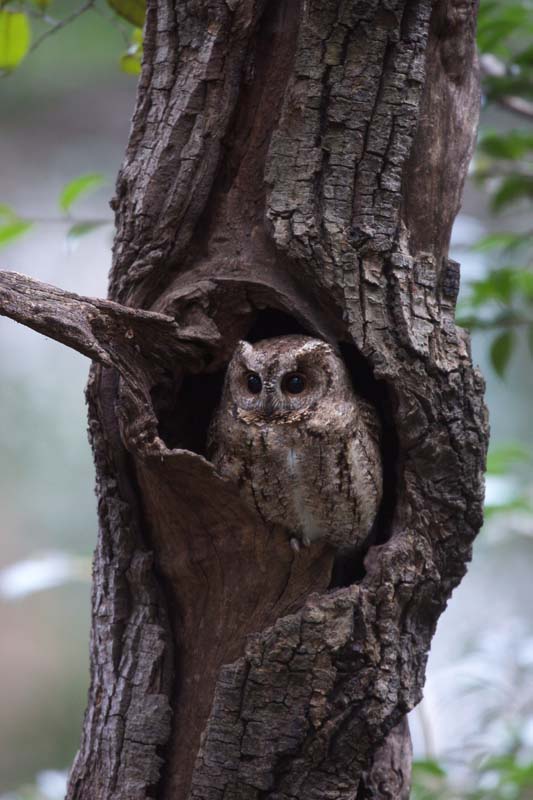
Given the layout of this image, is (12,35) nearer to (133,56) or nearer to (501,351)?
(133,56)

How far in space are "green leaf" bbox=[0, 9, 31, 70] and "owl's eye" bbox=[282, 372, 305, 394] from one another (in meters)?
1.07

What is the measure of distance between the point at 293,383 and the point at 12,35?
1.11 metres

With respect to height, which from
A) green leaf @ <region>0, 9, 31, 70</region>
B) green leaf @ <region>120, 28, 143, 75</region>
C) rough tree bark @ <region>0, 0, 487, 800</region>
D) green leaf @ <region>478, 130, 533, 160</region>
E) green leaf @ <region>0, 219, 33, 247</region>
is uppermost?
green leaf @ <region>478, 130, 533, 160</region>

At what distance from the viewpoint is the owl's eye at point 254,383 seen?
1.67 meters

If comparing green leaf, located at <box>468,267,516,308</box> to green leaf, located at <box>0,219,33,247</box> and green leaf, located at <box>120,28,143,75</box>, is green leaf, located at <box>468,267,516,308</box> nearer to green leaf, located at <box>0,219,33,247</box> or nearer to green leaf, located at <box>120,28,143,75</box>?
green leaf, located at <box>120,28,143,75</box>

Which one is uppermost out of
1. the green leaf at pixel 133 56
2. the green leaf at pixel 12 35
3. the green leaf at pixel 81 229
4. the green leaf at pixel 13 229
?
the green leaf at pixel 133 56

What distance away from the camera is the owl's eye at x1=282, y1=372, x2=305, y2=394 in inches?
67.0

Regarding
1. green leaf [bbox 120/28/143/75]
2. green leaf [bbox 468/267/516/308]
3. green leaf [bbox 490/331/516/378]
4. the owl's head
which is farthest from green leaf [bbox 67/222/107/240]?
green leaf [bbox 490/331/516/378]

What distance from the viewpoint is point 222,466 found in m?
1.65

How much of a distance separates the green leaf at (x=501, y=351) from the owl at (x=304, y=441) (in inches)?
23.5

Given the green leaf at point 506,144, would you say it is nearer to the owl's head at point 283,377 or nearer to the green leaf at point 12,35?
the owl's head at point 283,377

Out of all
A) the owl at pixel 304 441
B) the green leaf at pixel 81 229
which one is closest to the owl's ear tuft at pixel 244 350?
the owl at pixel 304 441

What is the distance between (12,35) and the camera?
1870 mm

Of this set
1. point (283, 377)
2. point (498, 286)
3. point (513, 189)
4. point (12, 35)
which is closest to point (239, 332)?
point (283, 377)
